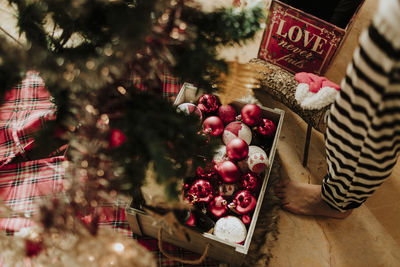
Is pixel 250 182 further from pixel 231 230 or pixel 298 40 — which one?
pixel 298 40

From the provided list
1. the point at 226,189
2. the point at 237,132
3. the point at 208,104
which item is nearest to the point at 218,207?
the point at 226,189

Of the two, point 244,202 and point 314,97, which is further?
point 314,97

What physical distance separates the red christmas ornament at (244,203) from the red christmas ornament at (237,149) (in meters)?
0.14

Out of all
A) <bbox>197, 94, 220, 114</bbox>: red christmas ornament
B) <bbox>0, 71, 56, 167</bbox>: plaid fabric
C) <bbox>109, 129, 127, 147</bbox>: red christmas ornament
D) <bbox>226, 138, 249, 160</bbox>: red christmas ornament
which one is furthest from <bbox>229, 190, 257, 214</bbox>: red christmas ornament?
<bbox>0, 71, 56, 167</bbox>: plaid fabric

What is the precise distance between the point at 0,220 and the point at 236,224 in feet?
3.02

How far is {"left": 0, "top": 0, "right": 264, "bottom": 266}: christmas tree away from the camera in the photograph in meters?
0.52

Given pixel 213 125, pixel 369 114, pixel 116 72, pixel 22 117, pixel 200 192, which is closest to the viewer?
pixel 116 72

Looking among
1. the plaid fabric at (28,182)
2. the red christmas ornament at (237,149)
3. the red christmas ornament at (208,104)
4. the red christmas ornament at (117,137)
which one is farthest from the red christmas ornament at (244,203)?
the plaid fabric at (28,182)

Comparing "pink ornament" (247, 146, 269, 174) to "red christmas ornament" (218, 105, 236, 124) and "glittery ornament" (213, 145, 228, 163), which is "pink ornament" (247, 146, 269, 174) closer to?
"glittery ornament" (213, 145, 228, 163)

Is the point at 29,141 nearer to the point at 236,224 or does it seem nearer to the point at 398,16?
the point at 236,224

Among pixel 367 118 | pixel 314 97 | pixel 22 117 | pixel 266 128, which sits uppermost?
pixel 367 118

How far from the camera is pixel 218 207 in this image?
1.05 m

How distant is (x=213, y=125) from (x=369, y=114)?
619mm

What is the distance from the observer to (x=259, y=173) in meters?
1.11
